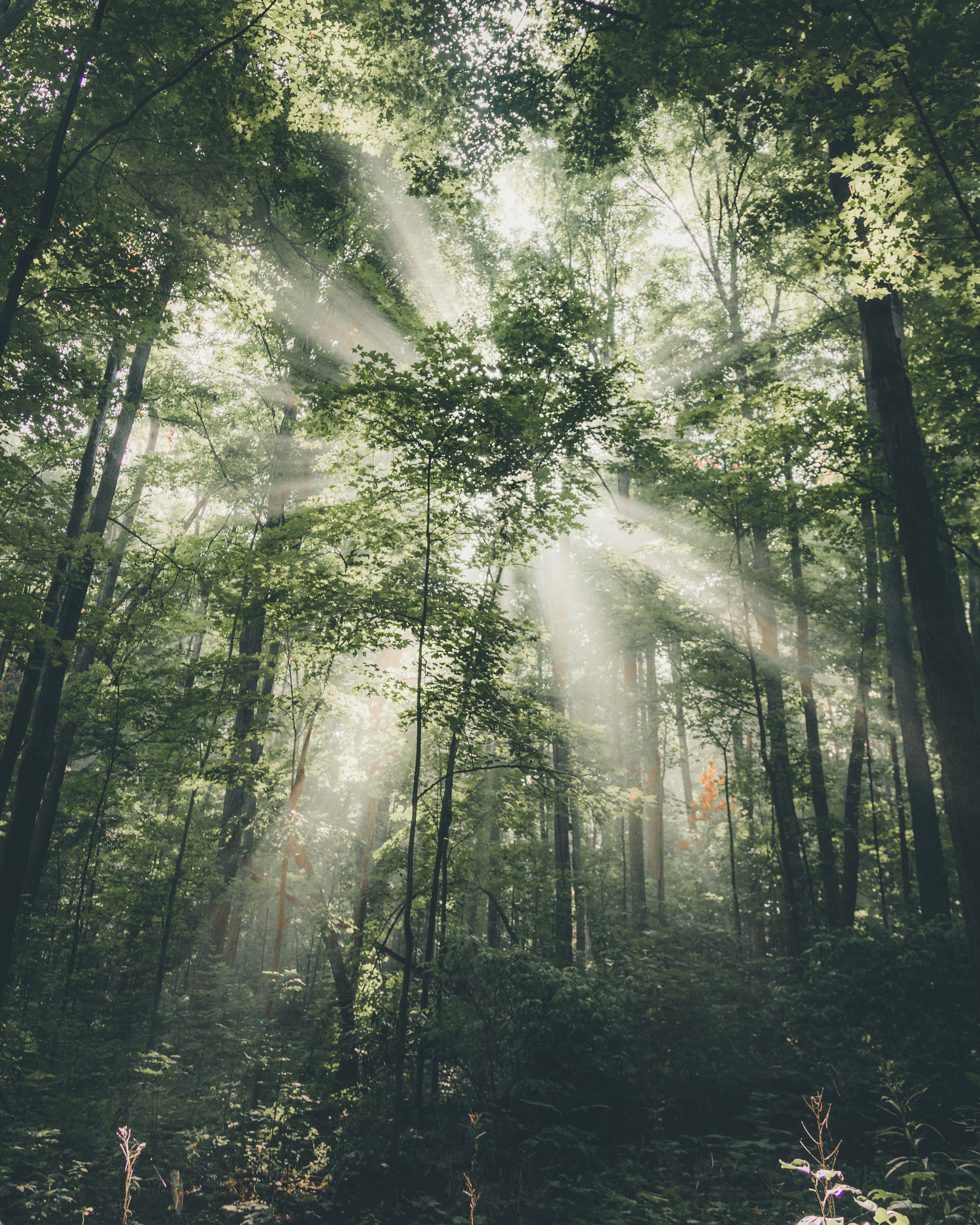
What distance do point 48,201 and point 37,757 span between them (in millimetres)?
6244

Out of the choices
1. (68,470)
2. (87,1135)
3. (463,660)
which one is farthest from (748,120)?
(68,470)

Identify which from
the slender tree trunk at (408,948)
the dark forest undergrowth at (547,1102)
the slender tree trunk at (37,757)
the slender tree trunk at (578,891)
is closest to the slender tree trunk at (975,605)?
the dark forest undergrowth at (547,1102)

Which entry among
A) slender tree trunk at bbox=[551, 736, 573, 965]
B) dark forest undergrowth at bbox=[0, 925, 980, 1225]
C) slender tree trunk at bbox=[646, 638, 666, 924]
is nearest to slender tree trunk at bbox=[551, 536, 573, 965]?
slender tree trunk at bbox=[551, 736, 573, 965]

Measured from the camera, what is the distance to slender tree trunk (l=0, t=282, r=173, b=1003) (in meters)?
6.63

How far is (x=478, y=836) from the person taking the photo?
491 inches

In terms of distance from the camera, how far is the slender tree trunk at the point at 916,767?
29.4ft

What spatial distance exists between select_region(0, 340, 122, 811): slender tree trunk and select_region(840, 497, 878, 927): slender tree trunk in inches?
501

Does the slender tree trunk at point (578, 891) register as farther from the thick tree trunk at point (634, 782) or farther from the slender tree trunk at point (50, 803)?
the slender tree trunk at point (50, 803)

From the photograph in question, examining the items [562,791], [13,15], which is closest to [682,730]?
[562,791]

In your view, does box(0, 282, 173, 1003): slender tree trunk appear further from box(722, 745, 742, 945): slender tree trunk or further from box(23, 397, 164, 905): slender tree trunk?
box(722, 745, 742, 945): slender tree trunk

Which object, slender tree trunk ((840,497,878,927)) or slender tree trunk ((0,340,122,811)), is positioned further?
slender tree trunk ((840,497,878,927))

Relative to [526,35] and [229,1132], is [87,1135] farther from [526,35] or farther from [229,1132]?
[526,35]

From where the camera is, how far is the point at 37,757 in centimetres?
724

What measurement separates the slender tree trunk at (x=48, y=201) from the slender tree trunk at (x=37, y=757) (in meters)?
1.62
